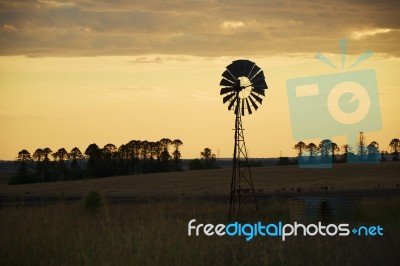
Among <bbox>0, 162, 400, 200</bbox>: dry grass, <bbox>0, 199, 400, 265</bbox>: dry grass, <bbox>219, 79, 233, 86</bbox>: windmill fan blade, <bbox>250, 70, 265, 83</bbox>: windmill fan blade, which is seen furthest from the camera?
<bbox>0, 162, 400, 200</bbox>: dry grass

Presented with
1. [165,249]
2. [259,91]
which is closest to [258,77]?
[259,91]

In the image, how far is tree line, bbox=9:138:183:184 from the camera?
106m

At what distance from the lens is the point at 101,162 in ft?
357

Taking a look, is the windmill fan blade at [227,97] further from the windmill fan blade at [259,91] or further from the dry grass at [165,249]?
the dry grass at [165,249]

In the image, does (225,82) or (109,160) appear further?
(109,160)

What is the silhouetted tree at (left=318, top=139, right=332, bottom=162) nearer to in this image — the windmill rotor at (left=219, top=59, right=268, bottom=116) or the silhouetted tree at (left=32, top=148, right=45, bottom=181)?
the silhouetted tree at (left=32, top=148, right=45, bottom=181)

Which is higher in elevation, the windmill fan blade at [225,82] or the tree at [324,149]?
the tree at [324,149]

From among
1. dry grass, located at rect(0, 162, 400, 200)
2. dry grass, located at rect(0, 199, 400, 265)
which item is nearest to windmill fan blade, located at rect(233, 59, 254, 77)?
dry grass, located at rect(0, 199, 400, 265)

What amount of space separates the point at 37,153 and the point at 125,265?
12393 centimetres

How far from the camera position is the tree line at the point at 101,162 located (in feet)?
346

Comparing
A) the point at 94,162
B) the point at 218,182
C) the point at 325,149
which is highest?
the point at 325,149

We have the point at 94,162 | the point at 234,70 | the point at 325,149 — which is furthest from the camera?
the point at 325,149
